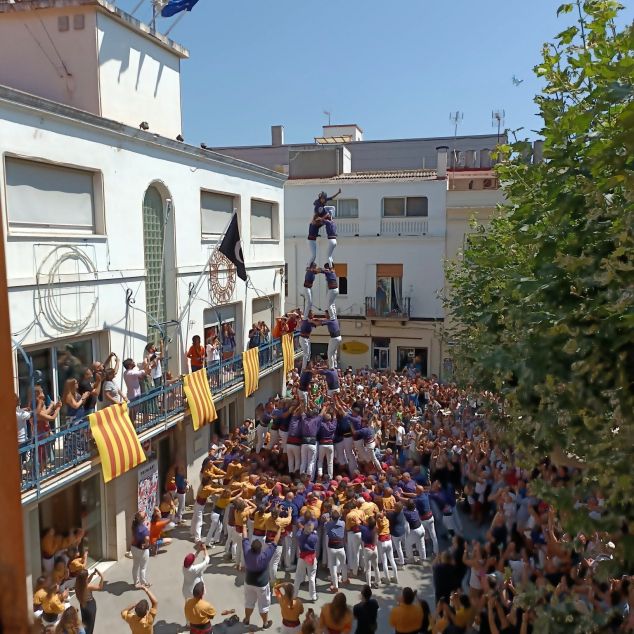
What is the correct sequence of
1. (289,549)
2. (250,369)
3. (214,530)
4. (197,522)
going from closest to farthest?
(289,549) → (214,530) → (197,522) → (250,369)

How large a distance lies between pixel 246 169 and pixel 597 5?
1548 centimetres

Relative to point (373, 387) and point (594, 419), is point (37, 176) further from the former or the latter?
point (373, 387)

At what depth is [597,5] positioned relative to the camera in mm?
6562

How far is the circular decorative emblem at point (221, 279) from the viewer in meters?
18.8

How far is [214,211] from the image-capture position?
1927 centimetres

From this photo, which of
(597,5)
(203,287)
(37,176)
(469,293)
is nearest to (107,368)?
(37,176)

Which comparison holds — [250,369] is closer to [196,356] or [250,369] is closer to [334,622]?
[196,356]

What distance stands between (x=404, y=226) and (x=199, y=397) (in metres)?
17.8

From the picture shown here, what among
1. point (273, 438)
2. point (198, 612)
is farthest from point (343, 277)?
point (198, 612)

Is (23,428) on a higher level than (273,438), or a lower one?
higher

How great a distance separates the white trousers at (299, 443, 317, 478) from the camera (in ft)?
50.7

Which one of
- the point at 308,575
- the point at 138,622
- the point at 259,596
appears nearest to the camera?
the point at 138,622

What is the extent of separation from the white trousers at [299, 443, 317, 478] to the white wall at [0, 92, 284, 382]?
4673mm

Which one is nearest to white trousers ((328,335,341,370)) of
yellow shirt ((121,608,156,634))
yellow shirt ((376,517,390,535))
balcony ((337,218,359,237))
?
yellow shirt ((376,517,390,535))
